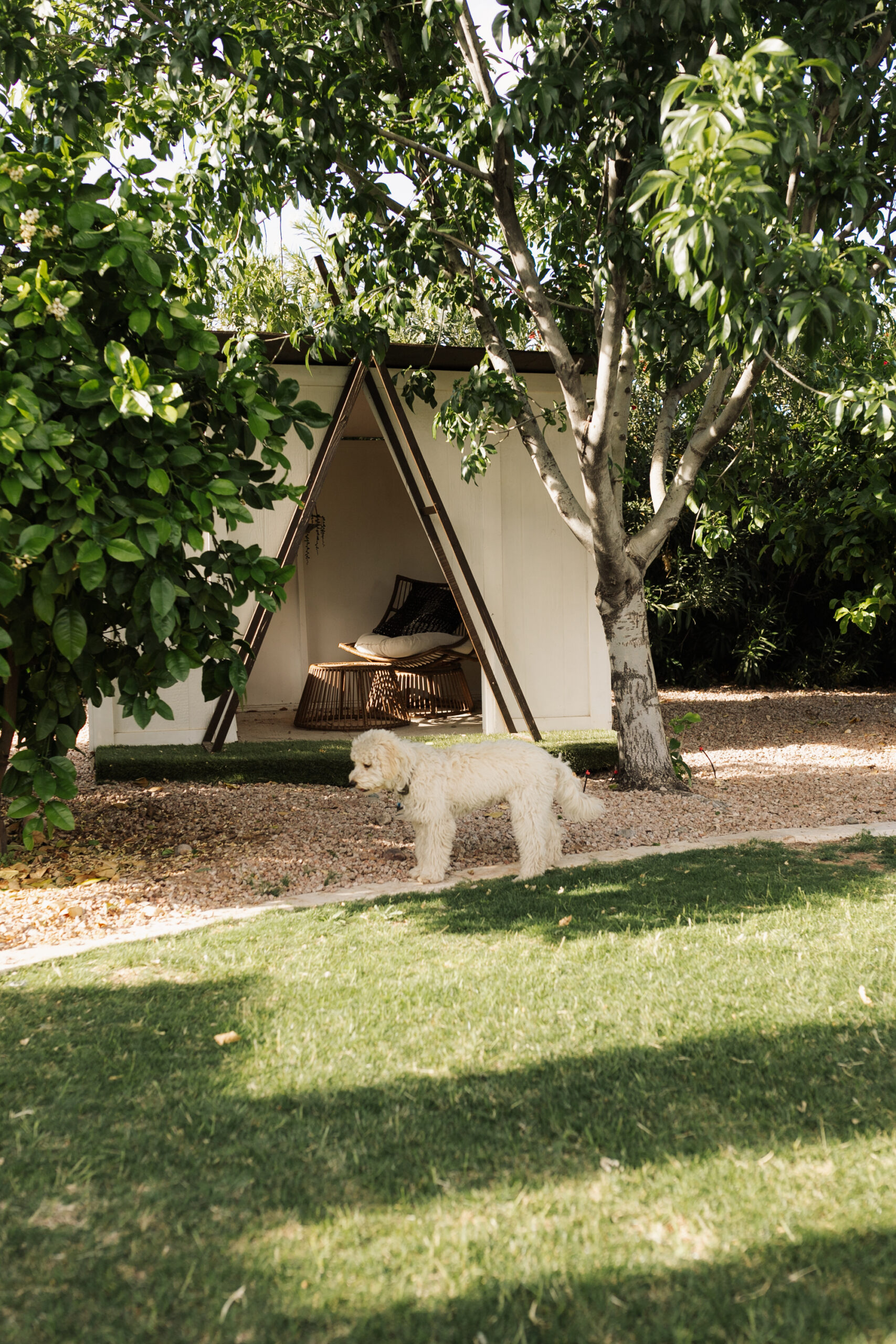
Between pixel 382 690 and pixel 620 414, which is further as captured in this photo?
pixel 382 690

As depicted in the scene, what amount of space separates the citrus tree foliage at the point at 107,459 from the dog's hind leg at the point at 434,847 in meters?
1.07

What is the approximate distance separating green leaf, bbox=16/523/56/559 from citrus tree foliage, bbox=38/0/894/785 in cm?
223

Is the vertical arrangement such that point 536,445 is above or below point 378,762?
above

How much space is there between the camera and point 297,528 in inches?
263

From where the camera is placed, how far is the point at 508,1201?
1832mm

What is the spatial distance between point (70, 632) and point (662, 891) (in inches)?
98.9

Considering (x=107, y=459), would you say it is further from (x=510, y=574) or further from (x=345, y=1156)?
(x=510, y=574)

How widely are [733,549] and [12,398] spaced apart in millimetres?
9481

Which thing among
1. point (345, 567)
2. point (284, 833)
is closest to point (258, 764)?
point (284, 833)

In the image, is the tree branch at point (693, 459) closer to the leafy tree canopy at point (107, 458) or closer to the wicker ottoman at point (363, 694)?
the leafy tree canopy at point (107, 458)

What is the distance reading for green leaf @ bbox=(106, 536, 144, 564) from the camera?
318 cm

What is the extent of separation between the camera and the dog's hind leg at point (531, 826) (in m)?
4.14

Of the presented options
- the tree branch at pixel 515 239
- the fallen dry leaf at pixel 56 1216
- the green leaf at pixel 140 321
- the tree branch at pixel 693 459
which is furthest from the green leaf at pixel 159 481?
the tree branch at pixel 693 459

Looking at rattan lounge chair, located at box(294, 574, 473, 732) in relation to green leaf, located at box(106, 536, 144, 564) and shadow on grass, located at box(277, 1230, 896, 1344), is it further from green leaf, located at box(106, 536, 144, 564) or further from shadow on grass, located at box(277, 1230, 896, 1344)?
shadow on grass, located at box(277, 1230, 896, 1344)
